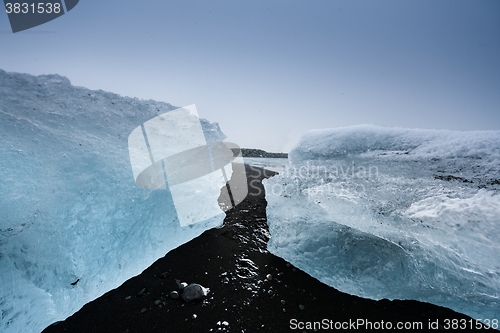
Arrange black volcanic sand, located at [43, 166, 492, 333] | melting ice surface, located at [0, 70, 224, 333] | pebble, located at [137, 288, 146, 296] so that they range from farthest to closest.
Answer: pebble, located at [137, 288, 146, 296]
black volcanic sand, located at [43, 166, 492, 333]
melting ice surface, located at [0, 70, 224, 333]

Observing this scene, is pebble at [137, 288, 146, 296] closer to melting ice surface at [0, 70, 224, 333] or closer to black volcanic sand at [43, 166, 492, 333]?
black volcanic sand at [43, 166, 492, 333]

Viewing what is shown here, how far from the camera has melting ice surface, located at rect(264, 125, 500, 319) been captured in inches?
93.0

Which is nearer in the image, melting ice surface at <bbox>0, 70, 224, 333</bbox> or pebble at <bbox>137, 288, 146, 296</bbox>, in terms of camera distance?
melting ice surface at <bbox>0, 70, 224, 333</bbox>

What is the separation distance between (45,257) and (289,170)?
3.64 m

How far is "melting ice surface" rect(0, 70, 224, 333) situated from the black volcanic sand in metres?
0.28

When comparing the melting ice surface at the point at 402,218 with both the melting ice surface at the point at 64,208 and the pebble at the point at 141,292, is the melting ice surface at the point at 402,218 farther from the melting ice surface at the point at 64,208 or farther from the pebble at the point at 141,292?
the pebble at the point at 141,292

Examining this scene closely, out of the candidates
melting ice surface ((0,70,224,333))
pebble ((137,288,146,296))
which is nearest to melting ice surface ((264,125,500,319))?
melting ice surface ((0,70,224,333))

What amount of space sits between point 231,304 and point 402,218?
8.05ft

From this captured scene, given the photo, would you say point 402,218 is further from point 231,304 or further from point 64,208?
point 64,208

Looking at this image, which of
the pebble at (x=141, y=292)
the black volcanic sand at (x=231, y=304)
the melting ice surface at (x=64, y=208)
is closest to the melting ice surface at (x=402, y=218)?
the black volcanic sand at (x=231, y=304)

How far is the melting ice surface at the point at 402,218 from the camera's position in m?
2.36

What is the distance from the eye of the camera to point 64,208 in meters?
2.23

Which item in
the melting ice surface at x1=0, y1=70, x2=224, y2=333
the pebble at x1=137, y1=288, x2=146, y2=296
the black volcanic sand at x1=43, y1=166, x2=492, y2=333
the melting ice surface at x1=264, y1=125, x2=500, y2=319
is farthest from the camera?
the pebble at x1=137, y1=288, x2=146, y2=296

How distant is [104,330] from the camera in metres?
2.10
